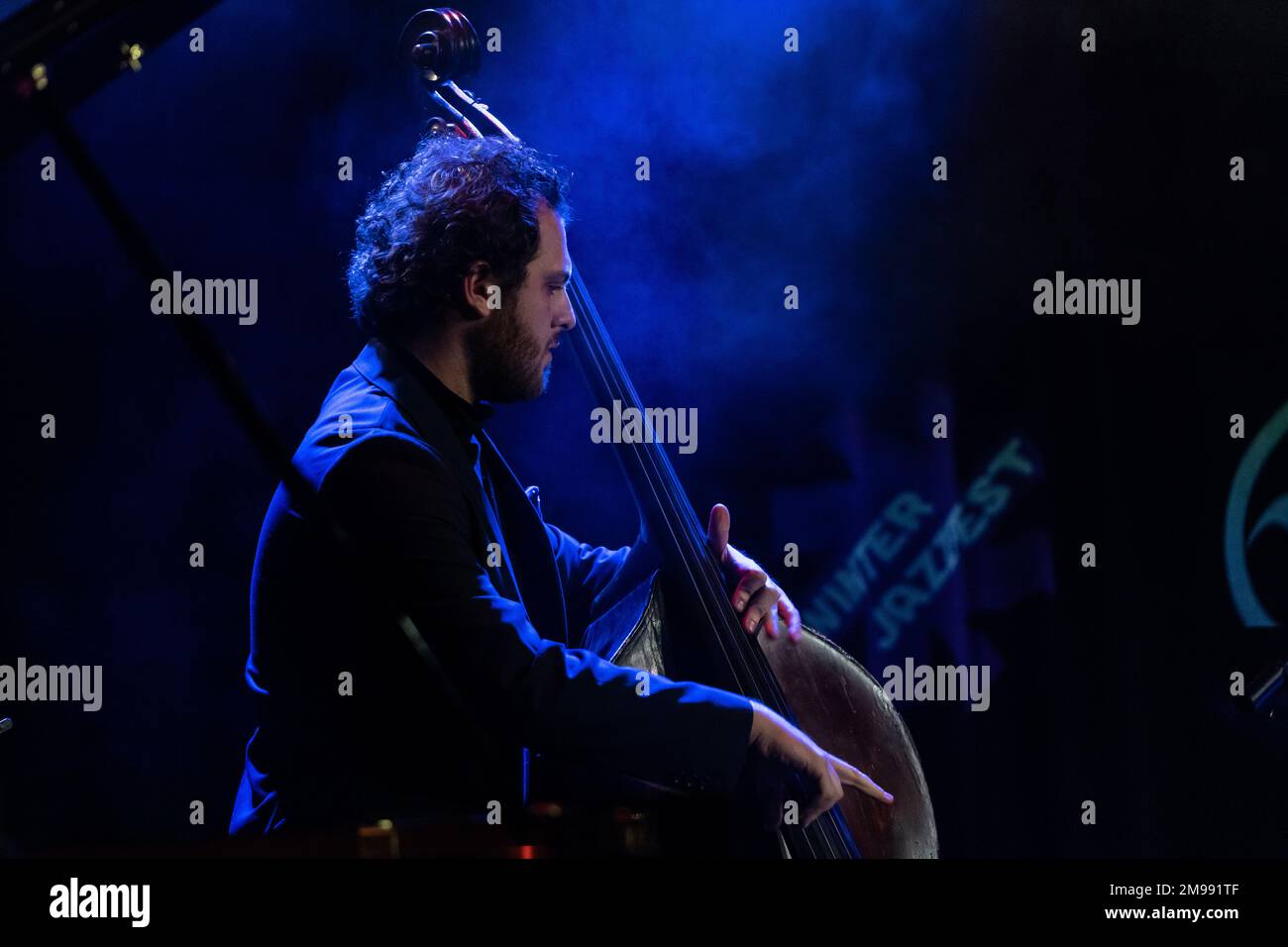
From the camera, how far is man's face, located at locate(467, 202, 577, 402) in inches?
102

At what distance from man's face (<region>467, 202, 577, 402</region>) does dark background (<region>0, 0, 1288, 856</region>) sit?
0.38 m

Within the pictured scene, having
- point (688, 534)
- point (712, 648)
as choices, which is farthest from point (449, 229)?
point (712, 648)

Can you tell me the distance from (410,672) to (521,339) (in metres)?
0.73

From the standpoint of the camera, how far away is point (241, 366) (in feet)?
9.50

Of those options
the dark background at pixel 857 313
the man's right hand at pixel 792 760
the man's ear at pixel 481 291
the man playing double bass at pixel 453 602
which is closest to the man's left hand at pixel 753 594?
the man playing double bass at pixel 453 602

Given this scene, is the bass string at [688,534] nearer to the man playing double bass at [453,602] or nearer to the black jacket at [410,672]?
the man playing double bass at [453,602]

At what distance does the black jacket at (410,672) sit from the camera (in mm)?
2268

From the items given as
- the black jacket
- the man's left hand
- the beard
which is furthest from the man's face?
the man's left hand

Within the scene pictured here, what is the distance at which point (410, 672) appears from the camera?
2.44 m

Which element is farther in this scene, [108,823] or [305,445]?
[108,823]

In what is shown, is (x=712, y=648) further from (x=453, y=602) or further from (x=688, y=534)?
(x=453, y=602)
